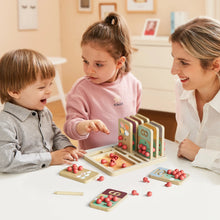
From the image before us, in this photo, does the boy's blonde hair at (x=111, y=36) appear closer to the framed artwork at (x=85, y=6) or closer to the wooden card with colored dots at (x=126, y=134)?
the wooden card with colored dots at (x=126, y=134)

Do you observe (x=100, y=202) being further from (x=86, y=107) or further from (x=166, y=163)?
(x=86, y=107)

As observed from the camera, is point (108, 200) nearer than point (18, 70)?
Yes

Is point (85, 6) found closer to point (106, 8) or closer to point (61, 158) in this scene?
point (106, 8)

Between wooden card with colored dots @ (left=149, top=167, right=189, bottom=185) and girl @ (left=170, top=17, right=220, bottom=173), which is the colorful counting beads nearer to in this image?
wooden card with colored dots @ (left=149, top=167, right=189, bottom=185)

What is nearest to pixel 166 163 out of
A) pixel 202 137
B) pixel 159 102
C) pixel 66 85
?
pixel 202 137

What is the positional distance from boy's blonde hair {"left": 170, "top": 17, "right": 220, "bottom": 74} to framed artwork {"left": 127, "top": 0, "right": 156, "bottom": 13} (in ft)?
9.68

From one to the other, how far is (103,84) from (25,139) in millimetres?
538

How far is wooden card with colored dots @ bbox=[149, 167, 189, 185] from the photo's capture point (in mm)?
1141

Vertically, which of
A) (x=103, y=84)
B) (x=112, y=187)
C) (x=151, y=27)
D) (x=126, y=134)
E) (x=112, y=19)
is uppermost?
(x=151, y=27)

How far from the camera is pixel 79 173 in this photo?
1.18m

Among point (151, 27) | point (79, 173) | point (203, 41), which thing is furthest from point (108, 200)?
point (151, 27)

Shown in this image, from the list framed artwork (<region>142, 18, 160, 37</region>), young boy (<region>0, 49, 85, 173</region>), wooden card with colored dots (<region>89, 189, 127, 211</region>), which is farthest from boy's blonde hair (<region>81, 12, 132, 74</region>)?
framed artwork (<region>142, 18, 160, 37</region>)

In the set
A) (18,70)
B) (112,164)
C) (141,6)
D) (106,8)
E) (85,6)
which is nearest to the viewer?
(112,164)

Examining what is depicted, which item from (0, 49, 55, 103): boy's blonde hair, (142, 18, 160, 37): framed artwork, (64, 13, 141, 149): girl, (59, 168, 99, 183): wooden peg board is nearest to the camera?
(59, 168, 99, 183): wooden peg board
